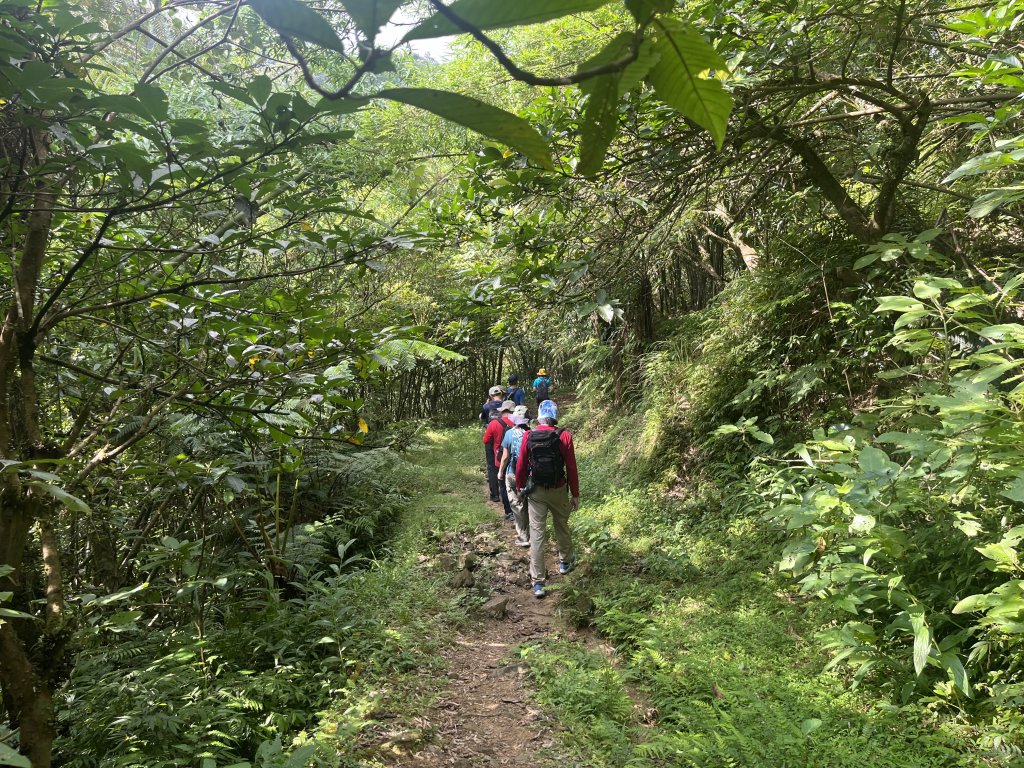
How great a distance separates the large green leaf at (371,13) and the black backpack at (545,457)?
4.44 m

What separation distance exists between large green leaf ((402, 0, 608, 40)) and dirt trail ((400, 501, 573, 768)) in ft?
10.9

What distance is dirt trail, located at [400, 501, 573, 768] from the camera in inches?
118

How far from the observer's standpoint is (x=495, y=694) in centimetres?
358

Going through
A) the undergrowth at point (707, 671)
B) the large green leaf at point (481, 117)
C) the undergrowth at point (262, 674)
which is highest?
the large green leaf at point (481, 117)

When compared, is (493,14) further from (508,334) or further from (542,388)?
(542,388)

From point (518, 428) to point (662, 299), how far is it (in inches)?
186

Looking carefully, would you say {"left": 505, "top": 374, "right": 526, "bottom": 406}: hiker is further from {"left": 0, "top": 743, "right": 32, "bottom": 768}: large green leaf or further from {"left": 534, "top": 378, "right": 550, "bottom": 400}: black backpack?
{"left": 0, "top": 743, "right": 32, "bottom": 768}: large green leaf

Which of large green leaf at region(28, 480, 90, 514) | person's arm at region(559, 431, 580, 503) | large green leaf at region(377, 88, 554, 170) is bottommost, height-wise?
person's arm at region(559, 431, 580, 503)

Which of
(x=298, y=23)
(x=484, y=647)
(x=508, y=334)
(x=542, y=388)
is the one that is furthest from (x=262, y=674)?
(x=542, y=388)

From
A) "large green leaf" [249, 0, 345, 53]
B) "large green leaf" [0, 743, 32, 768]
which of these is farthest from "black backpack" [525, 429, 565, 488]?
"large green leaf" [249, 0, 345, 53]

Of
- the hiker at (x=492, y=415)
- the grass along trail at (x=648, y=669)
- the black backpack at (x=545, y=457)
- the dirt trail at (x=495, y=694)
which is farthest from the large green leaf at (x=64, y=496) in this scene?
the hiker at (x=492, y=415)

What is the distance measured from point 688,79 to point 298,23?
40cm

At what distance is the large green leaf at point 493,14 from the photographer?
455mm

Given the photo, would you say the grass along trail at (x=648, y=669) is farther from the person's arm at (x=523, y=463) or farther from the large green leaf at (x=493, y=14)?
the large green leaf at (x=493, y=14)
